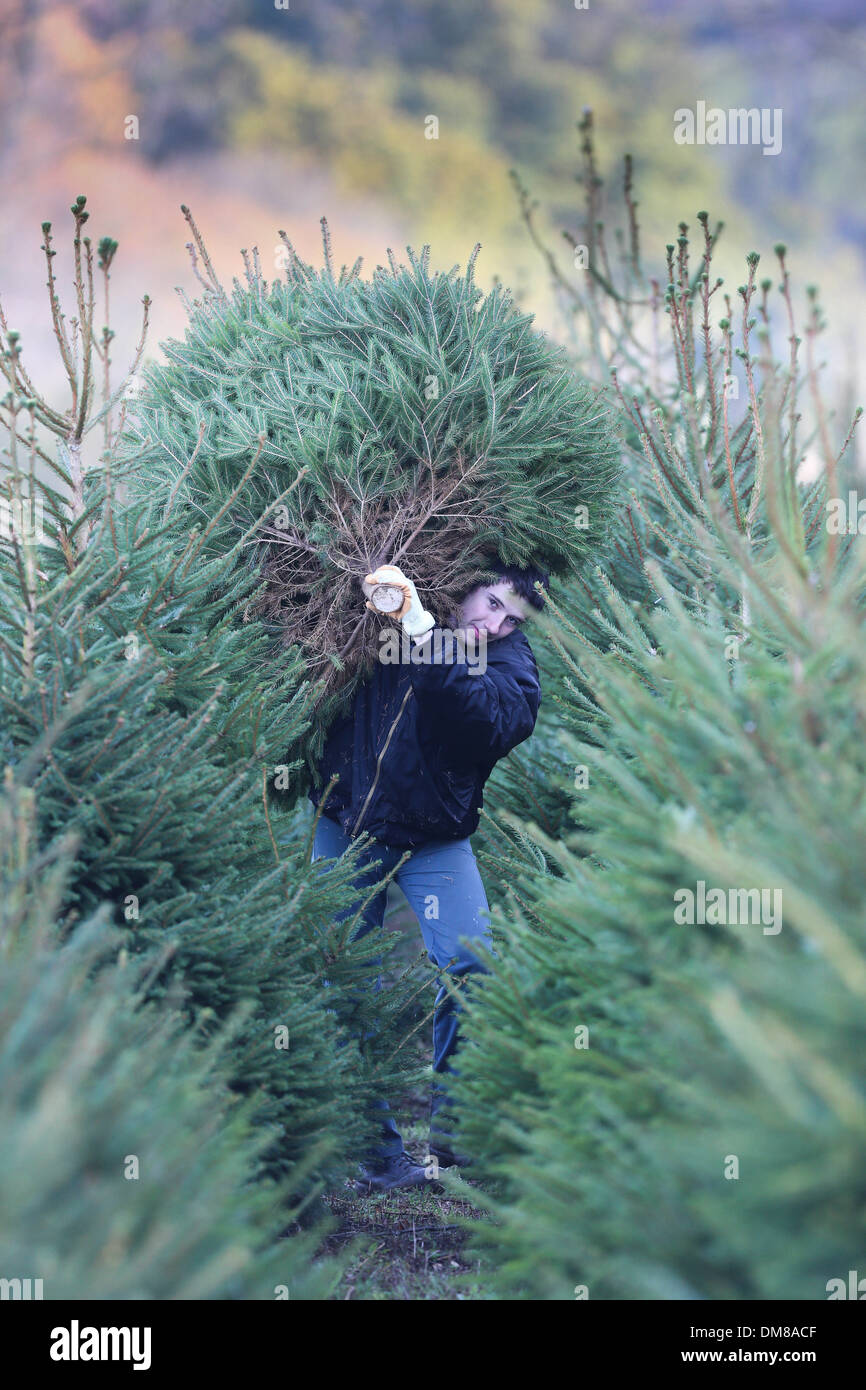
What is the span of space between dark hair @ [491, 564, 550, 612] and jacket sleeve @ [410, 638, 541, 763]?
214mm

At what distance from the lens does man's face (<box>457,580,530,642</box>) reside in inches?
147

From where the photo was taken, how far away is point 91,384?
3.19 metres

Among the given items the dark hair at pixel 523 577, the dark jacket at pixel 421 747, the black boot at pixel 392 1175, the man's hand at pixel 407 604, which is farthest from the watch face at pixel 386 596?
the black boot at pixel 392 1175

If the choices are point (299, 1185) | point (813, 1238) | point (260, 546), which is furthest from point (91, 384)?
point (813, 1238)

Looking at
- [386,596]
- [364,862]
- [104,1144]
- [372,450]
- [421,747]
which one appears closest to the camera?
[104,1144]

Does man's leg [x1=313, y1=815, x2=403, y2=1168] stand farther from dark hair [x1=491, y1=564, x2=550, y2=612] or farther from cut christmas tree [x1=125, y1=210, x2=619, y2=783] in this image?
dark hair [x1=491, y1=564, x2=550, y2=612]

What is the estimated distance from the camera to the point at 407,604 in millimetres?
3367

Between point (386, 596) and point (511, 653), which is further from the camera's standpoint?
point (511, 653)

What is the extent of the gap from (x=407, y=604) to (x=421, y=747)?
0.53m

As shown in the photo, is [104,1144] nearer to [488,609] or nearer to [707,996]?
[707,996]

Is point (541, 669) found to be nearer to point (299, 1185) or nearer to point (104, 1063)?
point (299, 1185)

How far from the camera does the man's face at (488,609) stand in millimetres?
3736

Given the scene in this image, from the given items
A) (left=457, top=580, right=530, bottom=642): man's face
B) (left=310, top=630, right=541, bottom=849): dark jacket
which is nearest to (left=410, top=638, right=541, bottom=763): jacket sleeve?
(left=310, top=630, right=541, bottom=849): dark jacket

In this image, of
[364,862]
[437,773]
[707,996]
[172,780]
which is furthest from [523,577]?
[707,996]
